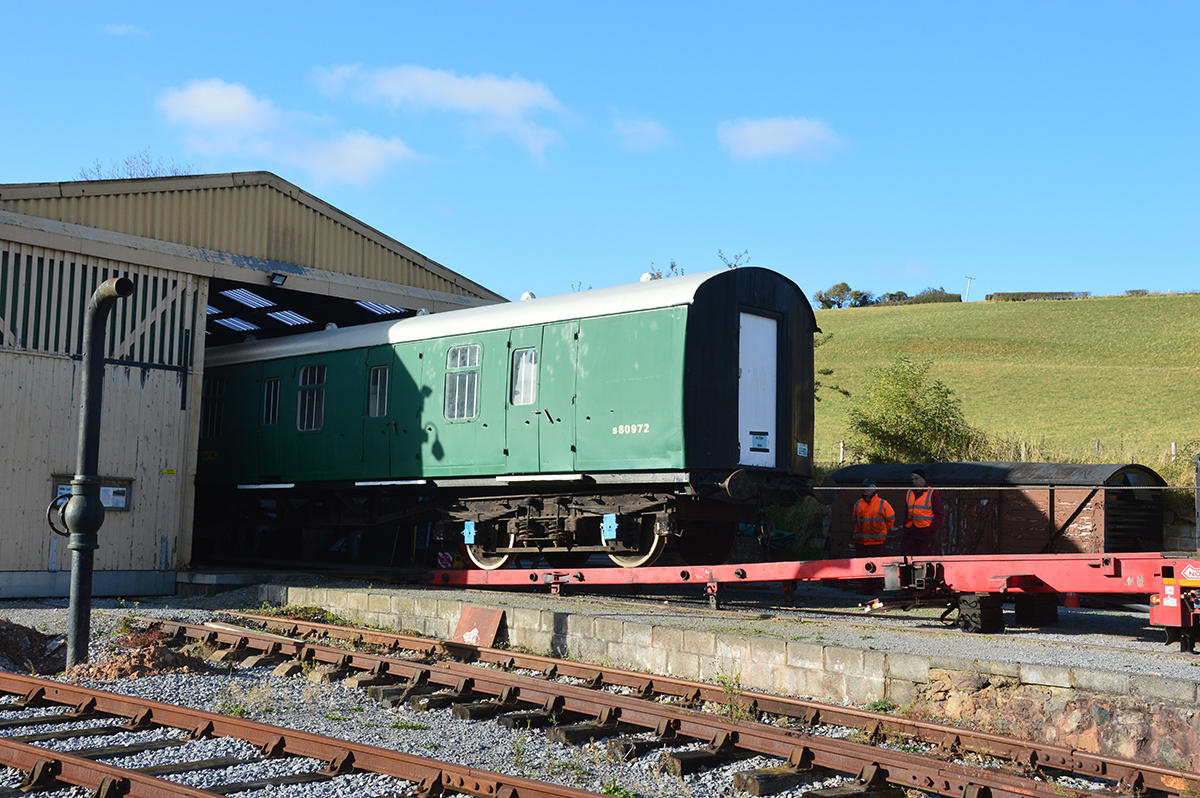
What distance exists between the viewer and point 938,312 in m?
80.8

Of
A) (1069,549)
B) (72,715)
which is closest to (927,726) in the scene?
(72,715)

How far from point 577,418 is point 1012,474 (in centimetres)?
769

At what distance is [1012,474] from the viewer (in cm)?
1598

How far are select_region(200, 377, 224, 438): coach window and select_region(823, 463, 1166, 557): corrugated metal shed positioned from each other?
10566 millimetres

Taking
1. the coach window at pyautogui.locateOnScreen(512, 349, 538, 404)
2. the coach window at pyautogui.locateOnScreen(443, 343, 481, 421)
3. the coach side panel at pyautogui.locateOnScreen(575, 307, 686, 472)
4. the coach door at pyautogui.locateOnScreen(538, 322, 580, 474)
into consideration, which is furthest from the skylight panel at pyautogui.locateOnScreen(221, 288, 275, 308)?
the coach side panel at pyautogui.locateOnScreen(575, 307, 686, 472)

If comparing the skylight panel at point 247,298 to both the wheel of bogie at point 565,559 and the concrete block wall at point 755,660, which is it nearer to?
the wheel of bogie at point 565,559

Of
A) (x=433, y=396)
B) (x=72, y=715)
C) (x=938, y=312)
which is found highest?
(x=938, y=312)

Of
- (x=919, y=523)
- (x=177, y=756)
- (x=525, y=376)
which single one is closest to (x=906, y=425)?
(x=919, y=523)

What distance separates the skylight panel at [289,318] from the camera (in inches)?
789

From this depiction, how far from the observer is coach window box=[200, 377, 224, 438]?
1805 centimetres

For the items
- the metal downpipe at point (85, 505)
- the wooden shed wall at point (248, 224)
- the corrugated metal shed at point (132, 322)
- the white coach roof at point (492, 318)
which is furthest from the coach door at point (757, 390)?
the wooden shed wall at point (248, 224)

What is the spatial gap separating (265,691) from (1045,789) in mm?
5339

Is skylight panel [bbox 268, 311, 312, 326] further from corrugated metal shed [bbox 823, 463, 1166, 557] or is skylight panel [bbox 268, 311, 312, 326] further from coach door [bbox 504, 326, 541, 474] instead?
corrugated metal shed [bbox 823, 463, 1166, 557]

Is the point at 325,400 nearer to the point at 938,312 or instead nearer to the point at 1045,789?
the point at 1045,789
